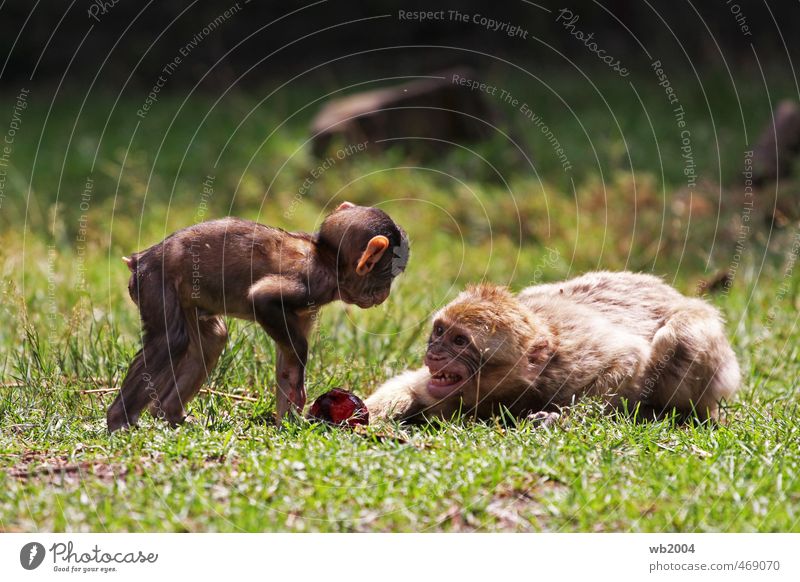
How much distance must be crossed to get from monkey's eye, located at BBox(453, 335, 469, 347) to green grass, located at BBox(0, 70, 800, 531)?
447mm

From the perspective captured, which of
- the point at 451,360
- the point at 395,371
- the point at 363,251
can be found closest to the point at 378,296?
the point at 363,251

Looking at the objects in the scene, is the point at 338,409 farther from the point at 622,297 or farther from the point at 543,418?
the point at 622,297

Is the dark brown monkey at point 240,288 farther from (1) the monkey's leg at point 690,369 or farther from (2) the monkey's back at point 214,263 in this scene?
(1) the monkey's leg at point 690,369

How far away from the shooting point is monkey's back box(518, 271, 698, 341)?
6.69m

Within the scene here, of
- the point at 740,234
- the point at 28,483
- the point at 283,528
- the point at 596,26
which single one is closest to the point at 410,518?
the point at 283,528

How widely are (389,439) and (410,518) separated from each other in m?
0.92

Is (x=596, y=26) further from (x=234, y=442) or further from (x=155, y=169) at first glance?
(x=234, y=442)

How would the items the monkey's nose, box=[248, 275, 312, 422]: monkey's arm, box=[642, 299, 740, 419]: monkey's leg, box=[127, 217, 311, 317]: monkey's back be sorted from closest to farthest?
box=[248, 275, 312, 422]: monkey's arm → box=[127, 217, 311, 317]: monkey's back → the monkey's nose → box=[642, 299, 740, 419]: monkey's leg

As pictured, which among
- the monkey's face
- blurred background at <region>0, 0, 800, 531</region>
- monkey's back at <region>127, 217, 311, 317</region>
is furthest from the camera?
the monkey's face

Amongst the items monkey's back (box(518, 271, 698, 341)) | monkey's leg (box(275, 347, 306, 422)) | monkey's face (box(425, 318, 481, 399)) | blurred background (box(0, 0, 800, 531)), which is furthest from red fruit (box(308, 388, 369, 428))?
monkey's back (box(518, 271, 698, 341))

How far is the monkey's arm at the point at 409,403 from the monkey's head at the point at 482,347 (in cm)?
9

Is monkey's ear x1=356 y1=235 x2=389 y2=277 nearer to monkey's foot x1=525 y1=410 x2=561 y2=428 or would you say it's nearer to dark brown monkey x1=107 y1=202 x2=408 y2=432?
dark brown monkey x1=107 y1=202 x2=408 y2=432

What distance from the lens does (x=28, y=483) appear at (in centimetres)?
477

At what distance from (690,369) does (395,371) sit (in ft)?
6.17
